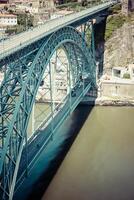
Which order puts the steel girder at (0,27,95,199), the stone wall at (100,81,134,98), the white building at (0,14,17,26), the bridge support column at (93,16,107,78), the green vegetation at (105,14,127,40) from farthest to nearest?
1. the white building at (0,14,17,26)
2. the green vegetation at (105,14,127,40)
3. the bridge support column at (93,16,107,78)
4. the stone wall at (100,81,134,98)
5. the steel girder at (0,27,95,199)

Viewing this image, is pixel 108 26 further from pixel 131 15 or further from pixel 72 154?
pixel 72 154

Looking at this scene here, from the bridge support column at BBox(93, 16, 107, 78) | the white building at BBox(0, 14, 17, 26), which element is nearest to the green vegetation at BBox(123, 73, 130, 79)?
the bridge support column at BBox(93, 16, 107, 78)

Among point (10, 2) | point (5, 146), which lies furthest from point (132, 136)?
point (10, 2)

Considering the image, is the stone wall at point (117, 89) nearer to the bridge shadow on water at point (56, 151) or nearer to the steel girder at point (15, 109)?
the bridge shadow on water at point (56, 151)

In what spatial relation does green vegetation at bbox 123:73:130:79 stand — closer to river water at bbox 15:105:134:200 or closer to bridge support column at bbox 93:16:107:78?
bridge support column at bbox 93:16:107:78

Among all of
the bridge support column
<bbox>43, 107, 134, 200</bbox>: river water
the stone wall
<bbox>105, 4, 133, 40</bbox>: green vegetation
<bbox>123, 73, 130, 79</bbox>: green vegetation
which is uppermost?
<bbox>105, 4, 133, 40</bbox>: green vegetation

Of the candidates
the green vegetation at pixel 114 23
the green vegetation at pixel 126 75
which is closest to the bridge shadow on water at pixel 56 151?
the green vegetation at pixel 126 75

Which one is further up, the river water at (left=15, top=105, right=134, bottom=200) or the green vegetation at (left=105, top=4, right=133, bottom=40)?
the green vegetation at (left=105, top=4, right=133, bottom=40)
